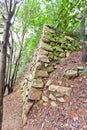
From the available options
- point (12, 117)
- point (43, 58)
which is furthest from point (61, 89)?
point (12, 117)

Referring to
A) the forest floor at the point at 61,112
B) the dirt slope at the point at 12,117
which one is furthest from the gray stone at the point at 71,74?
the dirt slope at the point at 12,117

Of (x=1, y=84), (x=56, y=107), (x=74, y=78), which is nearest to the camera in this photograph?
(x=1, y=84)

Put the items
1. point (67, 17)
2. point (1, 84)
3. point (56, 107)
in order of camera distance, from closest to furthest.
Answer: point (67, 17)
point (1, 84)
point (56, 107)

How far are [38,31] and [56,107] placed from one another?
7661 millimetres

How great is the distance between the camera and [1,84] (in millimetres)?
3330

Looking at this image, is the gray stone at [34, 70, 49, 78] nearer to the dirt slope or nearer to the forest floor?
the forest floor

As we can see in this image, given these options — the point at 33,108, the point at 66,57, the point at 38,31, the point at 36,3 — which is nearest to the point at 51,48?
the point at 66,57

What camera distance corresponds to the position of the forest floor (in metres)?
3.50

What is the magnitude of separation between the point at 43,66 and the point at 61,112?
1.62 m

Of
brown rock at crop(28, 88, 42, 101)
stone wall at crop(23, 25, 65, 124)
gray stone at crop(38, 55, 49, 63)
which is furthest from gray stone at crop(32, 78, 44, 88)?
gray stone at crop(38, 55, 49, 63)

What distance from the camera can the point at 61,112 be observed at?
12.5 feet

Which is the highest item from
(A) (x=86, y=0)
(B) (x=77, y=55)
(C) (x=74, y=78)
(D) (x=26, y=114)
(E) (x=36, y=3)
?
(E) (x=36, y=3)

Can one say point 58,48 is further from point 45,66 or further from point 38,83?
point 38,83

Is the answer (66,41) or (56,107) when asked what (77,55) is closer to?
(66,41)
